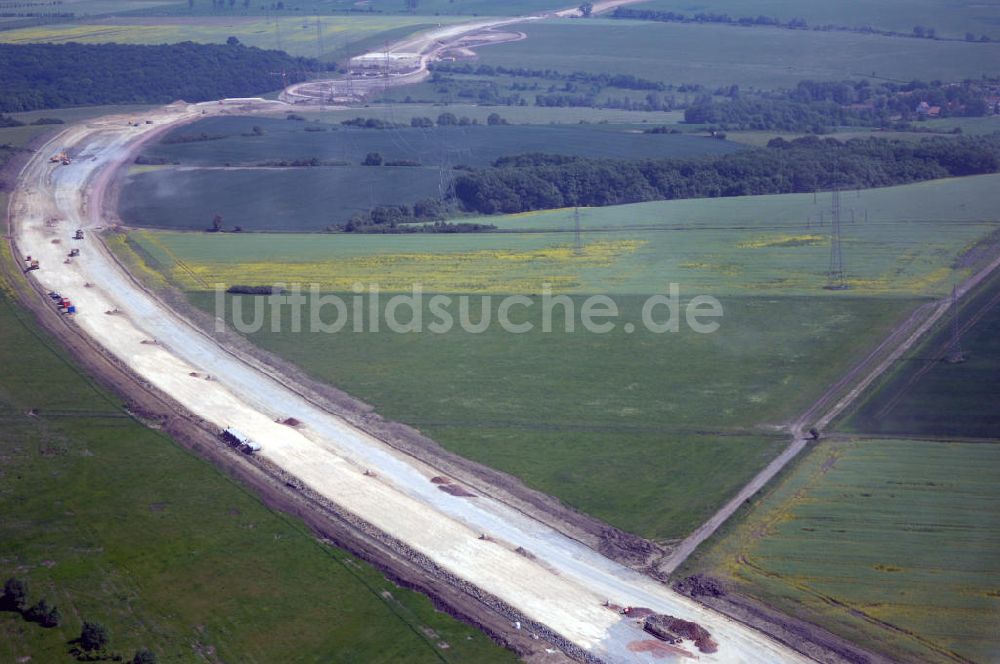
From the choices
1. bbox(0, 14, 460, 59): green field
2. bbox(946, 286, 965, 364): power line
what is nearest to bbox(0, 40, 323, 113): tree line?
bbox(0, 14, 460, 59): green field

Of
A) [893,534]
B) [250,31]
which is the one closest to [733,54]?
[250,31]

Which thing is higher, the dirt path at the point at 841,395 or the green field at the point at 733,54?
the green field at the point at 733,54

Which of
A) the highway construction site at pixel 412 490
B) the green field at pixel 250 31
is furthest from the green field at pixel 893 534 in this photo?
the green field at pixel 250 31

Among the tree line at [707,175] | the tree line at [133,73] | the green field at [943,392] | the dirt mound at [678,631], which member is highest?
the tree line at [133,73]

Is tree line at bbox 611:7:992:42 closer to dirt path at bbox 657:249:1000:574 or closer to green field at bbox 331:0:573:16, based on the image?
green field at bbox 331:0:573:16

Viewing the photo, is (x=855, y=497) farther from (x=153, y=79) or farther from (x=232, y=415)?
(x=153, y=79)

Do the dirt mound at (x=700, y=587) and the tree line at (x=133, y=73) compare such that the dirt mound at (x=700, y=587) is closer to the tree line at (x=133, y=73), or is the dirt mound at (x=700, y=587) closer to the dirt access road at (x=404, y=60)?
the dirt access road at (x=404, y=60)

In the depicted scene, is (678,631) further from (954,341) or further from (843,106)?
(843,106)
